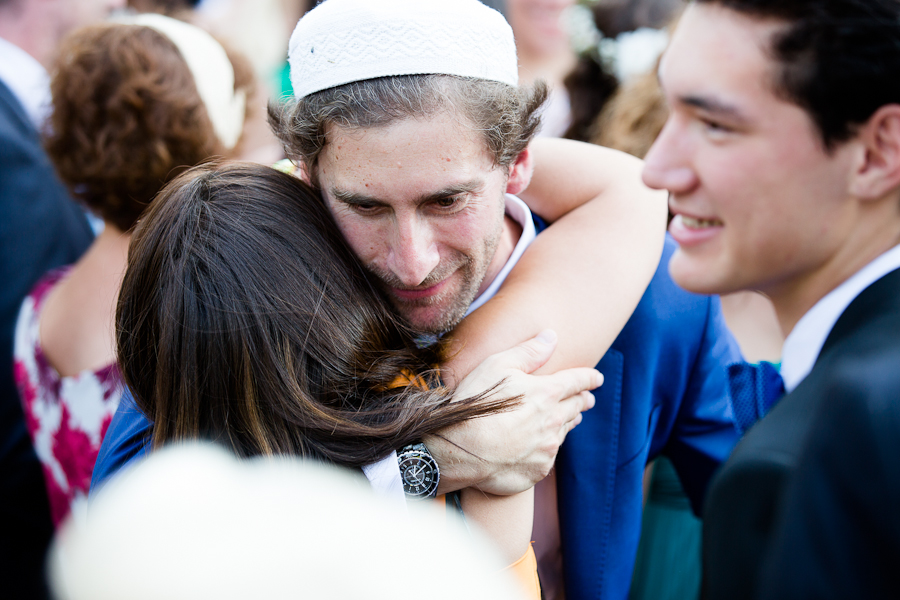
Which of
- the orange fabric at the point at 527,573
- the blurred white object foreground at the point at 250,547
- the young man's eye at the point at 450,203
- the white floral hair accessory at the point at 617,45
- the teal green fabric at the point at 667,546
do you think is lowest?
the teal green fabric at the point at 667,546

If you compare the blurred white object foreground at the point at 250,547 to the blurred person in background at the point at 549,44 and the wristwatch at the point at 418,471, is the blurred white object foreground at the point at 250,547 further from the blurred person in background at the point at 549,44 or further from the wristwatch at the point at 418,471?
the blurred person in background at the point at 549,44

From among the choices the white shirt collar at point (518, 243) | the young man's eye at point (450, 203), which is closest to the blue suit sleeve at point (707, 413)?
the white shirt collar at point (518, 243)

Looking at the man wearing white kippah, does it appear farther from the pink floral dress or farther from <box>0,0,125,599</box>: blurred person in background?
<box>0,0,125,599</box>: blurred person in background

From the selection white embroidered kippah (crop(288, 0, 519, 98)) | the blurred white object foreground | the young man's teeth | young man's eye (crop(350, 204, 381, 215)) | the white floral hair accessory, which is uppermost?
white embroidered kippah (crop(288, 0, 519, 98))

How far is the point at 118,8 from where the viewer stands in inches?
149

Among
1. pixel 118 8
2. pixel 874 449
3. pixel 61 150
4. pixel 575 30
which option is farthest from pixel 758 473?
pixel 118 8

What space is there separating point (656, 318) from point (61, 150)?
6.86 ft

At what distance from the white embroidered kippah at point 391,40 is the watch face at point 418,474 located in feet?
2.84

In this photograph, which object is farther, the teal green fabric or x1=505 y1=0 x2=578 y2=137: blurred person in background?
x1=505 y1=0 x2=578 y2=137: blurred person in background

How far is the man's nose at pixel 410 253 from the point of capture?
1617 millimetres

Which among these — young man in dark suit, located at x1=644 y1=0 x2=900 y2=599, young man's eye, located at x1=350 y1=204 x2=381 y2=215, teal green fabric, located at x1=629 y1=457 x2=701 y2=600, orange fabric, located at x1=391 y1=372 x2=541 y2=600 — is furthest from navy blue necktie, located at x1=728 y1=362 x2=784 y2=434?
teal green fabric, located at x1=629 y1=457 x2=701 y2=600

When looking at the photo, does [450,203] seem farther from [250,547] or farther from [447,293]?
[250,547]

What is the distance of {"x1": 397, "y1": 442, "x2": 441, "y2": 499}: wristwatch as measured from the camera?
139 centimetres

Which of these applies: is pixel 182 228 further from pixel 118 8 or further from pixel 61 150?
pixel 118 8
